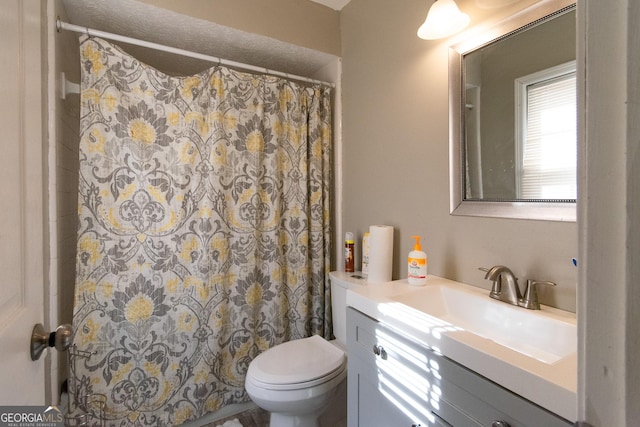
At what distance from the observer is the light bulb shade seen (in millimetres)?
1148

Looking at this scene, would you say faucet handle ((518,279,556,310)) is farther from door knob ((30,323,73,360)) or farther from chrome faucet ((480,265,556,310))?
door knob ((30,323,73,360))

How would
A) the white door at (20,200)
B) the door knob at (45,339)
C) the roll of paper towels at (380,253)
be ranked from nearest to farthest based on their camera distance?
1. the white door at (20,200)
2. the door knob at (45,339)
3. the roll of paper towels at (380,253)

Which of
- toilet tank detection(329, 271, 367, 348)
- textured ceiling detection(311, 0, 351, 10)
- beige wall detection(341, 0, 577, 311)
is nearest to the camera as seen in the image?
beige wall detection(341, 0, 577, 311)

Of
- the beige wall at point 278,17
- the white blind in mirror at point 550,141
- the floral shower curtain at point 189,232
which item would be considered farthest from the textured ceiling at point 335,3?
the white blind in mirror at point 550,141

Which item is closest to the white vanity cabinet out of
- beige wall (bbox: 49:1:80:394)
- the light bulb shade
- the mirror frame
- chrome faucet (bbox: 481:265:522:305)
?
chrome faucet (bbox: 481:265:522:305)

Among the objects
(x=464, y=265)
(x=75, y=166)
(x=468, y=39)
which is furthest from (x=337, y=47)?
(x=75, y=166)

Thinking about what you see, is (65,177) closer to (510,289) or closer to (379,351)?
(379,351)

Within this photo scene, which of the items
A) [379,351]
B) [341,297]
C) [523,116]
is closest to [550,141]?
[523,116]

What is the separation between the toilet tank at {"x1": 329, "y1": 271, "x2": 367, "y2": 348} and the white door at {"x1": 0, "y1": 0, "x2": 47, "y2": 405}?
1.27 meters

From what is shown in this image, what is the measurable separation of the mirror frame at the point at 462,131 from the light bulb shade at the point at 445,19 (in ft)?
0.32

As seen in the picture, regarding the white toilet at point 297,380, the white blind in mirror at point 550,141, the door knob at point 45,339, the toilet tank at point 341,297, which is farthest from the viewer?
the toilet tank at point 341,297

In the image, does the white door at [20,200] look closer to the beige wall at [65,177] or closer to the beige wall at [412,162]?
the beige wall at [65,177]

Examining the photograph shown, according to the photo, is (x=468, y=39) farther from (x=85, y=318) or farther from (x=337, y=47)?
(x=85, y=318)

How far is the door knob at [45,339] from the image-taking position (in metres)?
0.61
